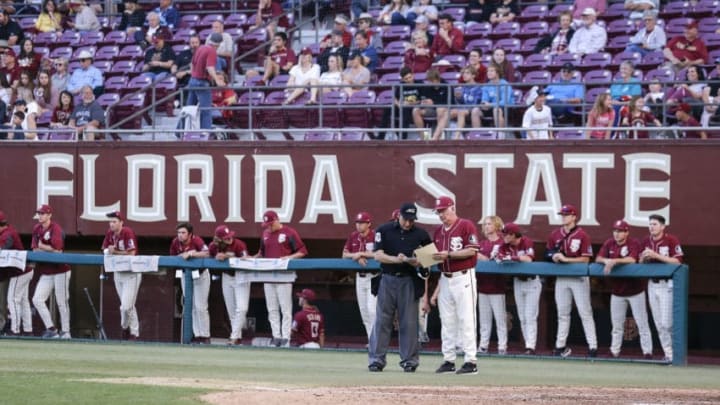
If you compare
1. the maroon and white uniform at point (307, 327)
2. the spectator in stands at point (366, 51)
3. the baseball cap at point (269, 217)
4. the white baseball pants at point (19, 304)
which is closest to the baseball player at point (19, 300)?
the white baseball pants at point (19, 304)

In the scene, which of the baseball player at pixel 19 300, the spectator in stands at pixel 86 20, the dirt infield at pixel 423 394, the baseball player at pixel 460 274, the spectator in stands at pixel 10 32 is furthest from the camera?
the spectator in stands at pixel 86 20

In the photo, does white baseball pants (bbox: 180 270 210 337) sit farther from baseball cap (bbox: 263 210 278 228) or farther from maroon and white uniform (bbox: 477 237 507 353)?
maroon and white uniform (bbox: 477 237 507 353)

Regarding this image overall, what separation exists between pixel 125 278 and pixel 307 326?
2735 millimetres

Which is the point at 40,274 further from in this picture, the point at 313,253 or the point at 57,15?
the point at 57,15

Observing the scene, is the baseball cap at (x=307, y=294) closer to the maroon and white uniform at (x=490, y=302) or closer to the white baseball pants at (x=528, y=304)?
the maroon and white uniform at (x=490, y=302)

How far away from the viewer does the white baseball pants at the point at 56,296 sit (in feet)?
62.2

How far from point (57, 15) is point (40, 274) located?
8158mm

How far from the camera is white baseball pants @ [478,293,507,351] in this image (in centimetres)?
1691

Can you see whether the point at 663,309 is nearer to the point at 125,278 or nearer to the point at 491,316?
the point at 491,316

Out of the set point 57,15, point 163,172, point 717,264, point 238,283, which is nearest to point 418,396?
point 238,283

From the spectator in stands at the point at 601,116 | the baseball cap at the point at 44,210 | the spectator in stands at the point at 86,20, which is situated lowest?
the baseball cap at the point at 44,210

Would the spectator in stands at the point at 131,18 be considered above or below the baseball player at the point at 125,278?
above

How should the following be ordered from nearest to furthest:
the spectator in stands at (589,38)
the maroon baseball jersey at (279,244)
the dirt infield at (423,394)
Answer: the dirt infield at (423,394) → the maroon baseball jersey at (279,244) → the spectator in stands at (589,38)

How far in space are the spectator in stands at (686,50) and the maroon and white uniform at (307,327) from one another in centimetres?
582
